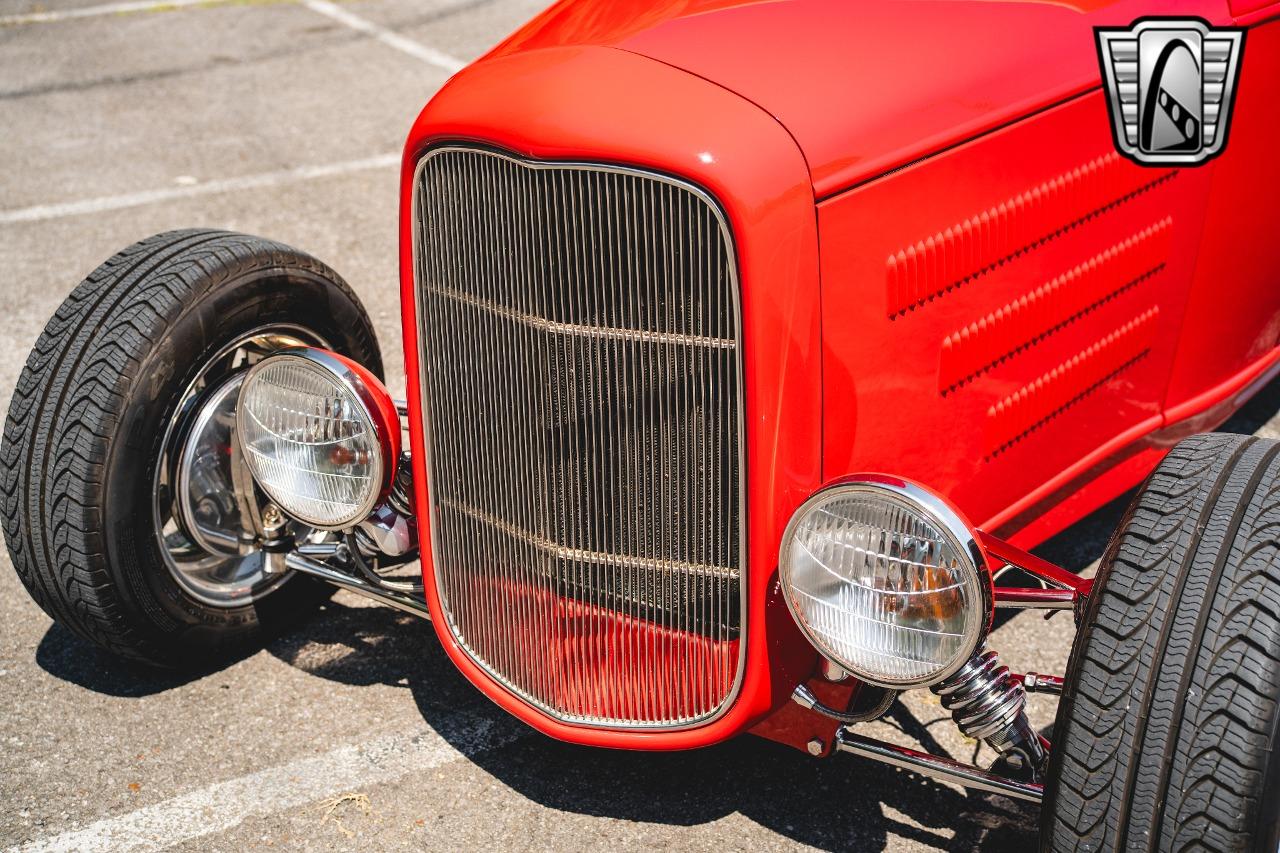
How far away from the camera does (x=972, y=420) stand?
2568 mm

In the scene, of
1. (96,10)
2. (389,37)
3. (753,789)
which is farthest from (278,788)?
(96,10)

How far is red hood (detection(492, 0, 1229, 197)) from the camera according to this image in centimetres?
220

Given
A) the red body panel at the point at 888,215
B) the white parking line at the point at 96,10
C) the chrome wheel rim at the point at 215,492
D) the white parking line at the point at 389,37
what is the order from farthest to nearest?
the white parking line at the point at 96,10 < the white parking line at the point at 389,37 < the chrome wheel rim at the point at 215,492 < the red body panel at the point at 888,215

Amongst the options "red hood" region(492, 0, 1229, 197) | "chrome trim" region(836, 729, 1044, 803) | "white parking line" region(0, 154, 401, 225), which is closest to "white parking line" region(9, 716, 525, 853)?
"chrome trim" region(836, 729, 1044, 803)

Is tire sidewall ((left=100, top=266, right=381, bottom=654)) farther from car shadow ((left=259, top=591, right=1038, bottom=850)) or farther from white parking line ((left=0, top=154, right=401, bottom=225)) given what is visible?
white parking line ((left=0, top=154, right=401, bottom=225))

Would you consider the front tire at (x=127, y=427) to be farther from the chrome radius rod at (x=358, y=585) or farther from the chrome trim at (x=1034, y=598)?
the chrome trim at (x=1034, y=598)

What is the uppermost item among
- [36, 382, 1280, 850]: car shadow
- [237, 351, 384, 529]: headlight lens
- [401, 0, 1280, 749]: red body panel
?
[401, 0, 1280, 749]: red body panel

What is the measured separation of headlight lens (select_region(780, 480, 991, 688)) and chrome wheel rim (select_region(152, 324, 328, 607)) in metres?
1.36

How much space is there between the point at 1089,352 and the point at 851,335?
80 cm

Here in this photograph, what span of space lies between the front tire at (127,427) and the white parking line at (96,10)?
21.5ft

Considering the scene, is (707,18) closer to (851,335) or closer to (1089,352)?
(851,335)

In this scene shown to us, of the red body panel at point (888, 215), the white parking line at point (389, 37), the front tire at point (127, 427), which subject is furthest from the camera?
the white parking line at point (389, 37)

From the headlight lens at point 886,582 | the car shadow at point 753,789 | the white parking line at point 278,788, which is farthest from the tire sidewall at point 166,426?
the headlight lens at point 886,582

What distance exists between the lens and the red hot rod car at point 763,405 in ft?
6.74
